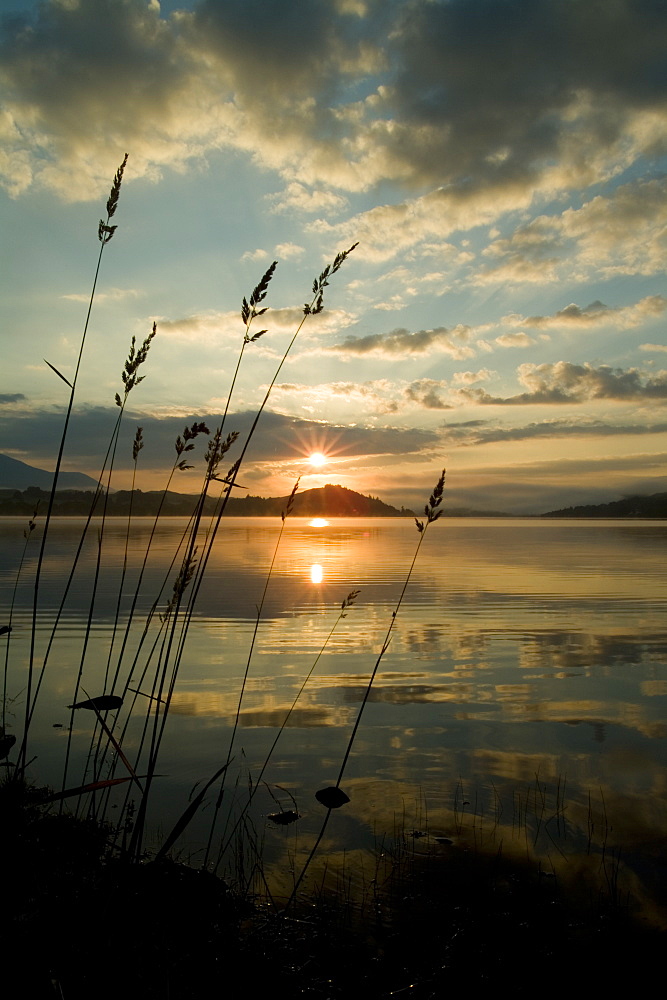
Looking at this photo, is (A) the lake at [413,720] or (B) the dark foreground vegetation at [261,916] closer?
(B) the dark foreground vegetation at [261,916]

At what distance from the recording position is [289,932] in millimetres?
3979

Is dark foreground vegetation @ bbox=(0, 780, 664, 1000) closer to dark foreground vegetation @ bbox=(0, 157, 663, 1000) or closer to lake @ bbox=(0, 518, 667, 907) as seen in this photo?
dark foreground vegetation @ bbox=(0, 157, 663, 1000)

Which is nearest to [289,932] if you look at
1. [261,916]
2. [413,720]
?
[261,916]

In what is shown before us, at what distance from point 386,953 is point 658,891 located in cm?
217

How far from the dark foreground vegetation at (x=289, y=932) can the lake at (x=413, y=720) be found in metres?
0.57

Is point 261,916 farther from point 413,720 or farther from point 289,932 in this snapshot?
point 413,720

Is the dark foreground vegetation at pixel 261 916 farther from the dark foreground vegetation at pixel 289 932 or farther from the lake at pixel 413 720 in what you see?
the lake at pixel 413 720

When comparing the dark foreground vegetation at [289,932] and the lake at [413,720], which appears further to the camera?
the lake at [413,720]

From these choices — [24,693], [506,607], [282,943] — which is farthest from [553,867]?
[506,607]

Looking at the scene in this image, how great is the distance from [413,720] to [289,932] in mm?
5050

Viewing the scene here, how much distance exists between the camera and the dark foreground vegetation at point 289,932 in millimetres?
3006

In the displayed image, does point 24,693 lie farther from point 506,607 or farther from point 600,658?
point 506,607

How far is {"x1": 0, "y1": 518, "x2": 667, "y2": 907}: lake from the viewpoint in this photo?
5754 mm

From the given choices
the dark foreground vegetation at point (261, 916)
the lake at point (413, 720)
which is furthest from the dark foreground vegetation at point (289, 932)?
the lake at point (413, 720)
